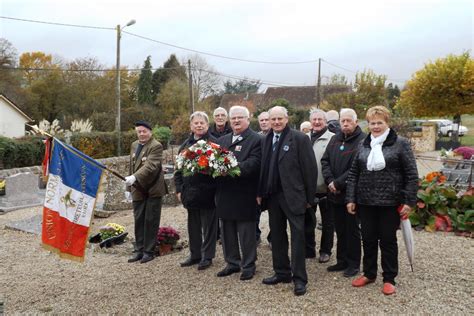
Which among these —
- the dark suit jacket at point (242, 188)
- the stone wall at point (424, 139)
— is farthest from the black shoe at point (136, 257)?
the stone wall at point (424, 139)

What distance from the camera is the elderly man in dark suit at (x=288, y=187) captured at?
4.68 meters

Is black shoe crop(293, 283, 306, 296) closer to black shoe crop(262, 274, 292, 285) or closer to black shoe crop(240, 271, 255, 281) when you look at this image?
black shoe crop(262, 274, 292, 285)

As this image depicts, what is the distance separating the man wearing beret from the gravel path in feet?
0.95

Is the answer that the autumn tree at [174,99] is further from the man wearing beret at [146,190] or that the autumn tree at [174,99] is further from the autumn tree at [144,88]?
the man wearing beret at [146,190]

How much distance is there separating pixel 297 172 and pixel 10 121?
3209 cm

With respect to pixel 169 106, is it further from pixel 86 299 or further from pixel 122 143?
pixel 86 299

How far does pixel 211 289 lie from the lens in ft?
15.9

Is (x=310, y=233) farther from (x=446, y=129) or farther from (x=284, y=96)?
(x=284, y=96)

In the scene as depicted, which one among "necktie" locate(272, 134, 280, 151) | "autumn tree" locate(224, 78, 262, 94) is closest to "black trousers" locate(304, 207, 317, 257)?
"necktie" locate(272, 134, 280, 151)

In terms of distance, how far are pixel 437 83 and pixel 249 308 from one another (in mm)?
21516

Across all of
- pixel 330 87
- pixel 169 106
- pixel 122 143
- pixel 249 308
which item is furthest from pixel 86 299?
pixel 330 87

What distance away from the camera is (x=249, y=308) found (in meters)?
4.31

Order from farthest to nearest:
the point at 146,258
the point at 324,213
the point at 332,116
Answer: the point at 332,116
the point at 146,258
the point at 324,213

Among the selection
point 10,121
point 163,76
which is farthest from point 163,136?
point 163,76
